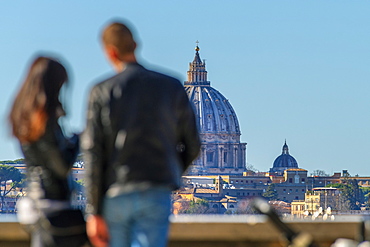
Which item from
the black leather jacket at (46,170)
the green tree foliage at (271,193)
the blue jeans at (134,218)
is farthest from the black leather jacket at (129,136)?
the green tree foliage at (271,193)

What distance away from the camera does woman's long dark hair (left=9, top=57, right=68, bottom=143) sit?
6617mm

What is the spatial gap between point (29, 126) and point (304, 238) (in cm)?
126

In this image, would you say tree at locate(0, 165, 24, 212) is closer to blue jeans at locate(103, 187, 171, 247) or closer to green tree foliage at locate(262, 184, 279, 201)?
green tree foliage at locate(262, 184, 279, 201)

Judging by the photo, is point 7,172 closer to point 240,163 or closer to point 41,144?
point 240,163

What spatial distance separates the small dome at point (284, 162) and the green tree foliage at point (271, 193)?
2625 centimetres

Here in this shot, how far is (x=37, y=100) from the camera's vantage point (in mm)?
6641

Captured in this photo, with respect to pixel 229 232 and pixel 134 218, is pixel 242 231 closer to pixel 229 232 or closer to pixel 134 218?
pixel 229 232

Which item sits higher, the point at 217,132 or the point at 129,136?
the point at 217,132

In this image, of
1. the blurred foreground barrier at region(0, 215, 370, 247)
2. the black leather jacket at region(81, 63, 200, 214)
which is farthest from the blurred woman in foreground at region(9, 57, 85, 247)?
the blurred foreground barrier at region(0, 215, 370, 247)

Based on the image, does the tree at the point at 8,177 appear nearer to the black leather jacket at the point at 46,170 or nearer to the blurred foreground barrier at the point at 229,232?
the blurred foreground barrier at the point at 229,232

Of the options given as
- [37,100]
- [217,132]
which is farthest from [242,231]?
[217,132]

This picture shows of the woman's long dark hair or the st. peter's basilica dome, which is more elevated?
the st. peter's basilica dome

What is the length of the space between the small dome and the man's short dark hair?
171 meters

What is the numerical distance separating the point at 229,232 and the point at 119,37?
4.63 ft
